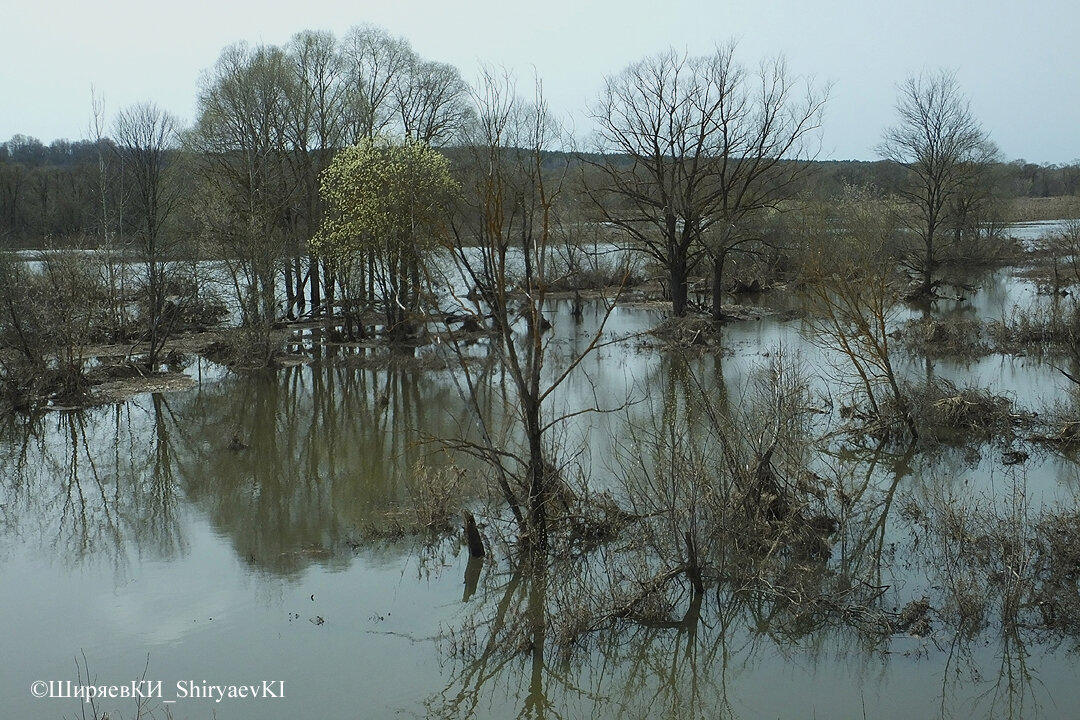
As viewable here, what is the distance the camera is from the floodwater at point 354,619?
25.8ft

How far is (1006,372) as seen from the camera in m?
21.5

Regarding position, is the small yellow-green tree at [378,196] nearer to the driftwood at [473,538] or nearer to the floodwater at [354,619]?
the floodwater at [354,619]

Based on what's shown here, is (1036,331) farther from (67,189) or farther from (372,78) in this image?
(67,189)

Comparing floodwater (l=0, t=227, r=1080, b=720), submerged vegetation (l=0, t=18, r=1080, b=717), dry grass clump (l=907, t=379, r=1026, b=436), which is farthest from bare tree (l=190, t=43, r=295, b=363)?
dry grass clump (l=907, t=379, r=1026, b=436)

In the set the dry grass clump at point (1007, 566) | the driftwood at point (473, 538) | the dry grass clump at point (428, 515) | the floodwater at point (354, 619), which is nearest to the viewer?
the floodwater at point (354, 619)

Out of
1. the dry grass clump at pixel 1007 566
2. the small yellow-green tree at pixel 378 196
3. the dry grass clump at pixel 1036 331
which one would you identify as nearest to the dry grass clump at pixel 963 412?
the dry grass clump at pixel 1007 566

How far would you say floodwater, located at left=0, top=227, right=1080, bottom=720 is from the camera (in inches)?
310

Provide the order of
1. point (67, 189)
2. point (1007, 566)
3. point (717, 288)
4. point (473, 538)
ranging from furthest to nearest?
1. point (67, 189)
2. point (717, 288)
3. point (473, 538)
4. point (1007, 566)

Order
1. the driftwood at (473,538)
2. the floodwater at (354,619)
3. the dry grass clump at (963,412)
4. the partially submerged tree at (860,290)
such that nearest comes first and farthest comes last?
the floodwater at (354,619)
the driftwood at (473,538)
the partially submerged tree at (860,290)
the dry grass clump at (963,412)

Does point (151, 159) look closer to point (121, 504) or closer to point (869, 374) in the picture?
point (121, 504)

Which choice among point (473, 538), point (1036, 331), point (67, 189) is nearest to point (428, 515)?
point (473, 538)

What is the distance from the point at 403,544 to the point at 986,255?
4257cm

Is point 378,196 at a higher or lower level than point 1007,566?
higher

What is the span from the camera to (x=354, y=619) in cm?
942
